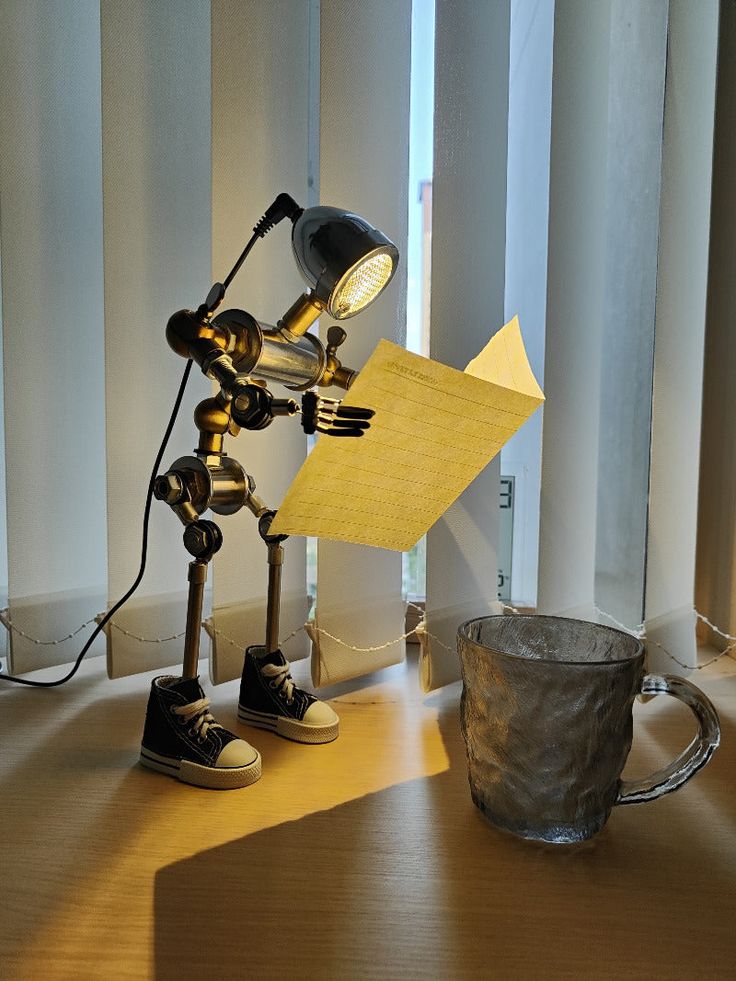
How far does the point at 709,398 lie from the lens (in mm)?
788

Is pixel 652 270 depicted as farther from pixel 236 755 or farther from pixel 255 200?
pixel 236 755

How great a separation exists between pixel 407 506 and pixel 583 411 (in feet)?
0.86

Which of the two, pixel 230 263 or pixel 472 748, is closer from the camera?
pixel 472 748

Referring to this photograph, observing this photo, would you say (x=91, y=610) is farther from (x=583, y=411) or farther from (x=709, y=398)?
(x=709, y=398)

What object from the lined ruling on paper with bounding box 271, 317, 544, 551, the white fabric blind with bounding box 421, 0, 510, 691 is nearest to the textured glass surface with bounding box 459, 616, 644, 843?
the lined ruling on paper with bounding box 271, 317, 544, 551

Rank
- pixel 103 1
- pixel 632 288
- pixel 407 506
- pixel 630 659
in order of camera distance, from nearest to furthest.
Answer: pixel 630 659, pixel 407 506, pixel 103 1, pixel 632 288

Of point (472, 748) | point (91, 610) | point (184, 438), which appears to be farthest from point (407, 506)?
point (91, 610)

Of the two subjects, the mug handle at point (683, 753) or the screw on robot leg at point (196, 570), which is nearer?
the mug handle at point (683, 753)

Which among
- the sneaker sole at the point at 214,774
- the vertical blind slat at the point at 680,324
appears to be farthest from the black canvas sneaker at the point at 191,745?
the vertical blind slat at the point at 680,324

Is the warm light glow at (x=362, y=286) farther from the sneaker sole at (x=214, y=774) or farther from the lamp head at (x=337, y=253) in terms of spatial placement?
the sneaker sole at (x=214, y=774)

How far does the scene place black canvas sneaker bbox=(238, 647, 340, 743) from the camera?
0.59 meters

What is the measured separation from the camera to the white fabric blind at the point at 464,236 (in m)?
0.68

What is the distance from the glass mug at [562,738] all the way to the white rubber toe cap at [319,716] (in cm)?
18

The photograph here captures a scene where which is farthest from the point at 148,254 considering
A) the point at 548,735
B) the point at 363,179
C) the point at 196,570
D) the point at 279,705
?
the point at 548,735
